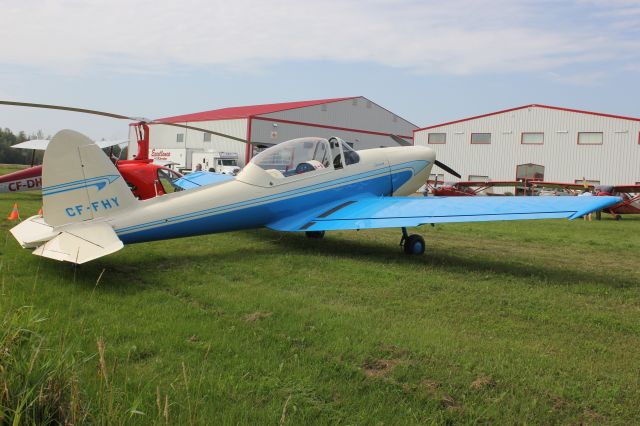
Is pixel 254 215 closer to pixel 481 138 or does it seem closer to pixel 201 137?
pixel 481 138

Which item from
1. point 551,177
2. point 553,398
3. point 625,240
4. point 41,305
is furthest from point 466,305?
point 551,177

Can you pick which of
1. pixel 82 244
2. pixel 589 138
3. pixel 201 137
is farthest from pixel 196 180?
pixel 201 137

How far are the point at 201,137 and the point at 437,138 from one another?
22.4 m

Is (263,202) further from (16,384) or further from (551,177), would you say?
(551,177)

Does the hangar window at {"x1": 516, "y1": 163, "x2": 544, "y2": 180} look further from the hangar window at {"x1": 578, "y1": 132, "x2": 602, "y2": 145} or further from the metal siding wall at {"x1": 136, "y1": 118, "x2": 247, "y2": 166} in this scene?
the metal siding wall at {"x1": 136, "y1": 118, "x2": 247, "y2": 166}

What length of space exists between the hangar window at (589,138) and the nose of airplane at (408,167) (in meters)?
27.4

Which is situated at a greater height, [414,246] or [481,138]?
[481,138]

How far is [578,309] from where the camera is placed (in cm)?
545

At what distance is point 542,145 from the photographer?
1391 inches

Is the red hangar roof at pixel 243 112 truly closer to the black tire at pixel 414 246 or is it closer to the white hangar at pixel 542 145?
the white hangar at pixel 542 145

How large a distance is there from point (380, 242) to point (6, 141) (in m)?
90.7

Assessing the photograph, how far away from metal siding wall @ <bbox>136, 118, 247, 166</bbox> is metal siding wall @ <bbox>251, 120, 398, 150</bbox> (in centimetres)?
130

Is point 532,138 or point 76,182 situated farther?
point 532,138

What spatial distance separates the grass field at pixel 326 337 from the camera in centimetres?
293
